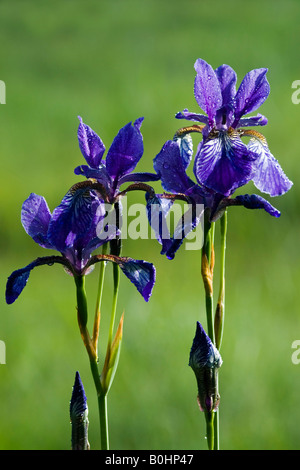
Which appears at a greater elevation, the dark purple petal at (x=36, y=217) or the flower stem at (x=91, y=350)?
the dark purple petal at (x=36, y=217)

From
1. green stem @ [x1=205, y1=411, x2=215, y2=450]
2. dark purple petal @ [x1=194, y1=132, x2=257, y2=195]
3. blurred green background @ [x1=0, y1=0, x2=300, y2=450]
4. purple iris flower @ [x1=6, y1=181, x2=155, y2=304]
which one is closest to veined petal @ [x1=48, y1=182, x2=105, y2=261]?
purple iris flower @ [x1=6, y1=181, x2=155, y2=304]

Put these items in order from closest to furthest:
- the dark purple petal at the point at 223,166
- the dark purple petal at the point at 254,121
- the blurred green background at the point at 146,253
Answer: the dark purple petal at the point at 223,166
the dark purple petal at the point at 254,121
the blurred green background at the point at 146,253

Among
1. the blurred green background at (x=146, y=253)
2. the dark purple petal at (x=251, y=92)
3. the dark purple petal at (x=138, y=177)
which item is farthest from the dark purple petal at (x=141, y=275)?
the blurred green background at (x=146, y=253)

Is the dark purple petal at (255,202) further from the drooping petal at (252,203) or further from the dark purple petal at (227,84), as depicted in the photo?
the dark purple petal at (227,84)

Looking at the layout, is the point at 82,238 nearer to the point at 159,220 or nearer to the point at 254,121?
the point at 159,220

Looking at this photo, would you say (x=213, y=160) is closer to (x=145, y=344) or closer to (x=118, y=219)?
(x=118, y=219)

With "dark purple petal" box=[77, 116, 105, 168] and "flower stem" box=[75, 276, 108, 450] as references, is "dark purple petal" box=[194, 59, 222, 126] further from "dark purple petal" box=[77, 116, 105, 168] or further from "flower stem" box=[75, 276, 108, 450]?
"flower stem" box=[75, 276, 108, 450]

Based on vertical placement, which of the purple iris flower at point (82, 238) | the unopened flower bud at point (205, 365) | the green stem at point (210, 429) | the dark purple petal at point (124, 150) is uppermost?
the dark purple petal at point (124, 150)
